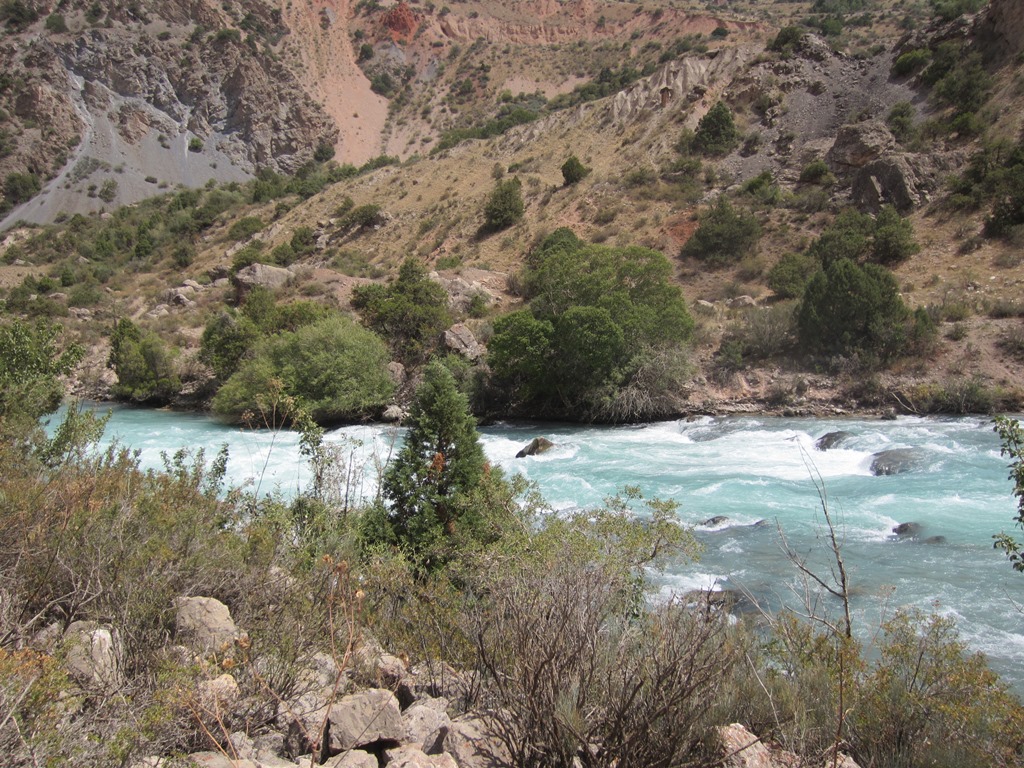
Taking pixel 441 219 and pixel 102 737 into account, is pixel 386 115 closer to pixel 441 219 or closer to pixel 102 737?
pixel 441 219

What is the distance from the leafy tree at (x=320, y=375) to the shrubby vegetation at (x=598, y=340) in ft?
15.1

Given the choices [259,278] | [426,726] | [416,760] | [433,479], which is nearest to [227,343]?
[259,278]

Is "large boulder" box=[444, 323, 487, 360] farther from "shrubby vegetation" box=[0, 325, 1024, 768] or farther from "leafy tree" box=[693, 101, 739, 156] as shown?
"leafy tree" box=[693, 101, 739, 156]

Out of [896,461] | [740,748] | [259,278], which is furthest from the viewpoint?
[259,278]

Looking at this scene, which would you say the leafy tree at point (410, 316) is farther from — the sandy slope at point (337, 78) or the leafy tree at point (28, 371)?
the sandy slope at point (337, 78)

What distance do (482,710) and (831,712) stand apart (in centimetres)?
209

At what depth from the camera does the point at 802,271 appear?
27391 millimetres

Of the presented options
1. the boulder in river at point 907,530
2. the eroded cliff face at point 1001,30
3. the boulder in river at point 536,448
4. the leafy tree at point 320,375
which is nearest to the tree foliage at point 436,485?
A: the boulder in river at point 907,530

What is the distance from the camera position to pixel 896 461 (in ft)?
48.4

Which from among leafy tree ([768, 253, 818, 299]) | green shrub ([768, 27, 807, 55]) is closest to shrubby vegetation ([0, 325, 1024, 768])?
leafy tree ([768, 253, 818, 299])

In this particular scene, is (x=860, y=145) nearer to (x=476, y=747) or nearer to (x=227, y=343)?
(x=227, y=343)

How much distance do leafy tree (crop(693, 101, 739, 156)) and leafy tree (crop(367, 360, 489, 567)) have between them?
119 ft

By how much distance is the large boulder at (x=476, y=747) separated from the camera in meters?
3.46

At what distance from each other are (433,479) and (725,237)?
26748mm
